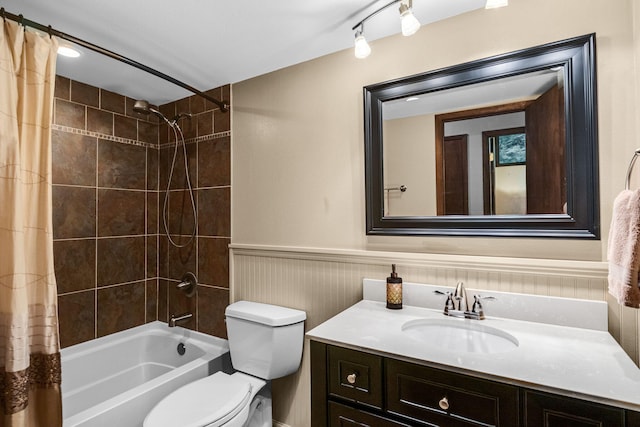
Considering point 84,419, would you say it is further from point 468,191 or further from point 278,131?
point 468,191

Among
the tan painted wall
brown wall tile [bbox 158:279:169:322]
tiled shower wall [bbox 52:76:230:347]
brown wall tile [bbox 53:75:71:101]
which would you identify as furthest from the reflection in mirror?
brown wall tile [bbox 53:75:71:101]

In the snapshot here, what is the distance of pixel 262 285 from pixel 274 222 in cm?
41

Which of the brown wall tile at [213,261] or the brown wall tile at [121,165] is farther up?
the brown wall tile at [121,165]

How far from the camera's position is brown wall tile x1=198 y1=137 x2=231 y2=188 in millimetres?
2244

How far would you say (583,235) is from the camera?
1240 millimetres

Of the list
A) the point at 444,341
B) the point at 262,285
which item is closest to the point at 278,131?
the point at 262,285

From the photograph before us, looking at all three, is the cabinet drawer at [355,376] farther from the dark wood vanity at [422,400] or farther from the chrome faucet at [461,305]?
the chrome faucet at [461,305]

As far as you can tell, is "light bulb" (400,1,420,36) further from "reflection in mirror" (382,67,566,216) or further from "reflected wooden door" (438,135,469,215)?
"reflected wooden door" (438,135,469,215)

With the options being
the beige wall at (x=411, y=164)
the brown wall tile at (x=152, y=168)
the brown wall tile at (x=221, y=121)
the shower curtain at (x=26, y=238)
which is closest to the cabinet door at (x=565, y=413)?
the beige wall at (x=411, y=164)

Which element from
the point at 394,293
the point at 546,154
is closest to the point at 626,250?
the point at 546,154

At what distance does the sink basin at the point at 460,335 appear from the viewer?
4.11ft

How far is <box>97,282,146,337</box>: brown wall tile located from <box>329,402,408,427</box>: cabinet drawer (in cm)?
190

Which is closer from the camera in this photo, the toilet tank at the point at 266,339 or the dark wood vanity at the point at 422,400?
the dark wood vanity at the point at 422,400

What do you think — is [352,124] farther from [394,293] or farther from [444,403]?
[444,403]
